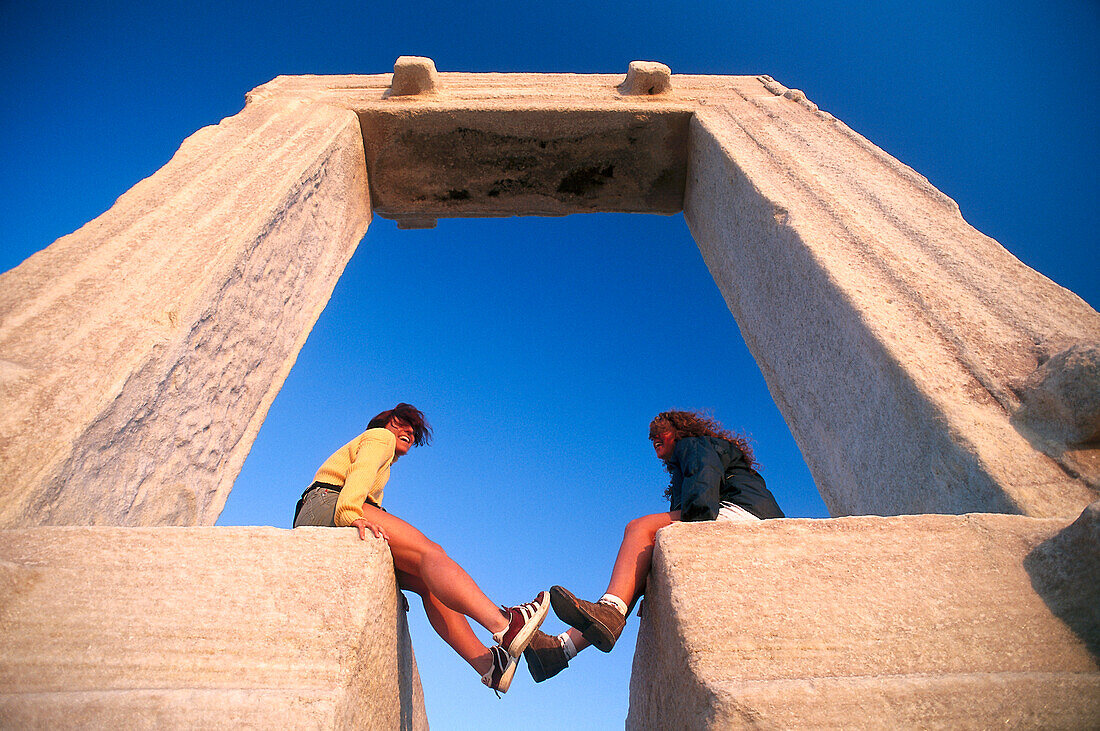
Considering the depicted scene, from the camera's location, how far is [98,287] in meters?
2.32

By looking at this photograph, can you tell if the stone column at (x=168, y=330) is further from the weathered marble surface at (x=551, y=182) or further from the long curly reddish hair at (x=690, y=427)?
the long curly reddish hair at (x=690, y=427)

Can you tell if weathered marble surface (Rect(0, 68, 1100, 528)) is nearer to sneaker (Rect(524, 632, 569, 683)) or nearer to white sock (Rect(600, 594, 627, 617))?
white sock (Rect(600, 594, 627, 617))

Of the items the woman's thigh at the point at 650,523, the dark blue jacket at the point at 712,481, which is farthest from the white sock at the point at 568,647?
the dark blue jacket at the point at 712,481

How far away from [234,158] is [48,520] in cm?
214

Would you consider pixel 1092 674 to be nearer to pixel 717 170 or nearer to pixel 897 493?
pixel 897 493

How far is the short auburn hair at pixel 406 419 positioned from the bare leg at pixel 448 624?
2.22ft

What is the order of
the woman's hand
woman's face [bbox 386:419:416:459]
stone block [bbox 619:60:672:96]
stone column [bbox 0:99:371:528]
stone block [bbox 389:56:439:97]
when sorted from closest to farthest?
the woman's hand
stone column [bbox 0:99:371:528]
woman's face [bbox 386:419:416:459]
stone block [bbox 389:56:439:97]
stone block [bbox 619:60:672:96]

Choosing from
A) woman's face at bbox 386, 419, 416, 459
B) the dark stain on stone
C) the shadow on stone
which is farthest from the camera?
the dark stain on stone

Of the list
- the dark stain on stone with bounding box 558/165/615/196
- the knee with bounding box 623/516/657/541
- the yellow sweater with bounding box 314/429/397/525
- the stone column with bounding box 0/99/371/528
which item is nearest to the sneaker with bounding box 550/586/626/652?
the knee with bounding box 623/516/657/541

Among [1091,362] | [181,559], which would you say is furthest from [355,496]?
[1091,362]

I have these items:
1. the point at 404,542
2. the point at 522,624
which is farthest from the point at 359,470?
the point at 522,624

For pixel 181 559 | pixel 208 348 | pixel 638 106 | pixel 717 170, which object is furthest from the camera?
pixel 638 106

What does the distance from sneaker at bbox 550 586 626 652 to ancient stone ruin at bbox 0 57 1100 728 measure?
5.3 inches

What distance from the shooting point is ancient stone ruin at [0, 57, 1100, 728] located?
1.32 meters
